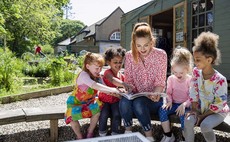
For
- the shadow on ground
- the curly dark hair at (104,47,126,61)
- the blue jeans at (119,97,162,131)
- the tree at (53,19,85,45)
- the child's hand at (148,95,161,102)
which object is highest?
the tree at (53,19,85,45)

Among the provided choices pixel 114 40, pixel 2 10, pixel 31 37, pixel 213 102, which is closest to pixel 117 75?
pixel 213 102

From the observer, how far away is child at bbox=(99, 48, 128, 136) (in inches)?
97.7

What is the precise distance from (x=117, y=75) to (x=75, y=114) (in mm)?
597

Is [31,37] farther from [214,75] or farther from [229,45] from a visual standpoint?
[214,75]

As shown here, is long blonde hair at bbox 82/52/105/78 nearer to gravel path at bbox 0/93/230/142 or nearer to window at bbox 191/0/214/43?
gravel path at bbox 0/93/230/142

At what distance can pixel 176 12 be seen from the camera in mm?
7438

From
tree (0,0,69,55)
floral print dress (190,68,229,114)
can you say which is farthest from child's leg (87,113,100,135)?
tree (0,0,69,55)

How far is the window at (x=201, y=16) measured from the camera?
6.15 metres

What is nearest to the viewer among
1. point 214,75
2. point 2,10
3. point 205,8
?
point 214,75

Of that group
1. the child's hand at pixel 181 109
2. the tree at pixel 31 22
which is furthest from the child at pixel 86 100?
the tree at pixel 31 22

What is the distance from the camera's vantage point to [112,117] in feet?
8.34

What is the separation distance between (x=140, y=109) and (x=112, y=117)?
1.33ft

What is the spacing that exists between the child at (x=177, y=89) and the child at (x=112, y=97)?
0.44 m

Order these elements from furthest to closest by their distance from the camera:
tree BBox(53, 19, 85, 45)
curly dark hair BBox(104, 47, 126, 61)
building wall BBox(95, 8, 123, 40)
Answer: tree BBox(53, 19, 85, 45)
building wall BBox(95, 8, 123, 40)
curly dark hair BBox(104, 47, 126, 61)
